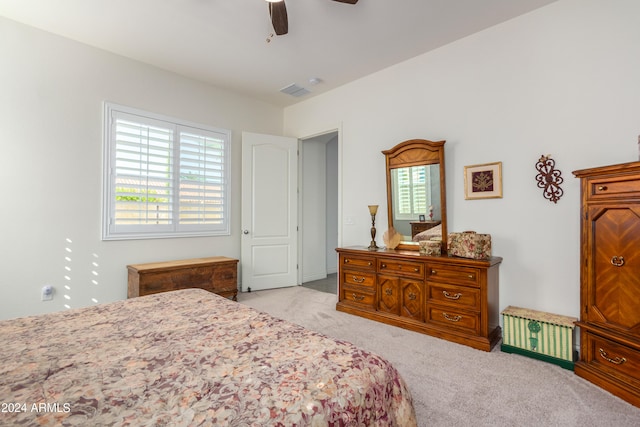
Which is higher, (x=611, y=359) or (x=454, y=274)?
(x=454, y=274)

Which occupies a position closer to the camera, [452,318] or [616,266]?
[616,266]

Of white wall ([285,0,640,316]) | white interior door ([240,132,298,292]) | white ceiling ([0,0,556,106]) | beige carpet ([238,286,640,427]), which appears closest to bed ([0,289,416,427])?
beige carpet ([238,286,640,427])

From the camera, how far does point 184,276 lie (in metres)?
3.68

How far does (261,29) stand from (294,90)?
153cm

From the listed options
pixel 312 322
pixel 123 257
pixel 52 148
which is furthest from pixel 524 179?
pixel 52 148

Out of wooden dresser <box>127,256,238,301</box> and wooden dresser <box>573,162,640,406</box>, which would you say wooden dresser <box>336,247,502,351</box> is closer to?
wooden dresser <box>573,162,640,406</box>

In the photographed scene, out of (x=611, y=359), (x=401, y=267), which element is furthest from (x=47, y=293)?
(x=611, y=359)

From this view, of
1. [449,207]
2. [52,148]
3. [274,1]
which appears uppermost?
[274,1]

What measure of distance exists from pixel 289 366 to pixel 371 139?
3454mm

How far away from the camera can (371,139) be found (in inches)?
Answer: 160

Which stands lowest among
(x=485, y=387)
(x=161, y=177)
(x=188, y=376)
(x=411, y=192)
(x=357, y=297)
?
(x=485, y=387)

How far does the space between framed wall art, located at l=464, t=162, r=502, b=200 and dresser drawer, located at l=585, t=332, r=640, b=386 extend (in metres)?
1.38

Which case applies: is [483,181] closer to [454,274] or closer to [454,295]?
[454,274]

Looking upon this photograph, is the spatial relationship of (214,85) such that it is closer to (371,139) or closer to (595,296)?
(371,139)
